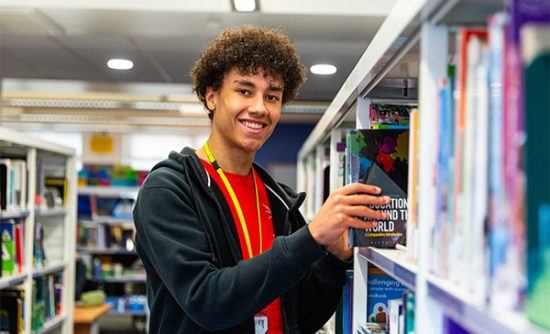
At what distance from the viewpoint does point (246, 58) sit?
1709 millimetres

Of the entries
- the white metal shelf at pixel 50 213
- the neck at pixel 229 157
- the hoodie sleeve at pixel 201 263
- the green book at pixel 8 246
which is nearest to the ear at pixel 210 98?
the neck at pixel 229 157

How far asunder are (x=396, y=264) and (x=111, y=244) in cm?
696

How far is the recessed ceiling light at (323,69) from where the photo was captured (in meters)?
5.14

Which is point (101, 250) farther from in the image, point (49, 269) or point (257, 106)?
point (257, 106)

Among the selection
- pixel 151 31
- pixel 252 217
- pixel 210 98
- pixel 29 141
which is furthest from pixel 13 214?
pixel 252 217

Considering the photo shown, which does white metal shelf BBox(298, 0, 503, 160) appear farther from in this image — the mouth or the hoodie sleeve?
the hoodie sleeve

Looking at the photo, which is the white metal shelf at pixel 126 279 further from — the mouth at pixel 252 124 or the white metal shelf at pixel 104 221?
the mouth at pixel 252 124

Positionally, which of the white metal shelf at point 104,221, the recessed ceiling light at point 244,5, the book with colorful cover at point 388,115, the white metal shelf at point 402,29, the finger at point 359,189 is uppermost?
the recessed ceiling light at point 244,5

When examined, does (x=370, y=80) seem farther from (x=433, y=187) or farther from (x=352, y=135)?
(x=433, y=187)

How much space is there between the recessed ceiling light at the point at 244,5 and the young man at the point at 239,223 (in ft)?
5.51

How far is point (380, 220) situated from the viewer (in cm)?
135

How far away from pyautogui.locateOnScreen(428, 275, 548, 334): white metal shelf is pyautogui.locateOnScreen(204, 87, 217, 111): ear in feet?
3.36

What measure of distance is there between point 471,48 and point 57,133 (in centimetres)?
1238

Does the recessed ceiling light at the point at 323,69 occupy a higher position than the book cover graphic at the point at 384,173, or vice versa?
the recessed ceiling light at the point at 323,69
